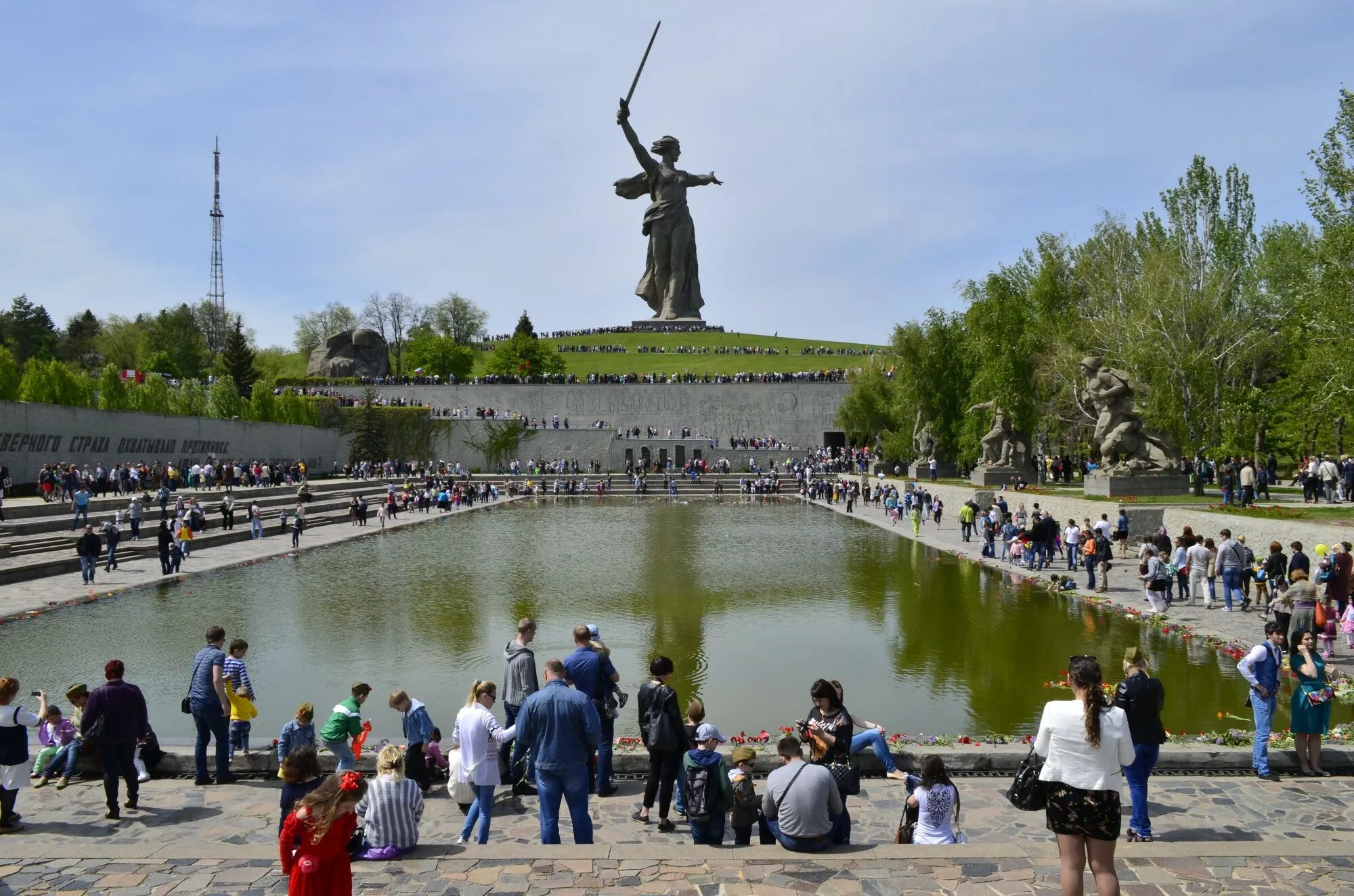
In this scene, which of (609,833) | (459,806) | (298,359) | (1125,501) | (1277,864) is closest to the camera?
(1277,864)

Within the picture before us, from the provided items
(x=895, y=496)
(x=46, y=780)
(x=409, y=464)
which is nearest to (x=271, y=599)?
(x=46, y=780)

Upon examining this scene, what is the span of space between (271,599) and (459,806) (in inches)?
385

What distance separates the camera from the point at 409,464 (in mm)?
49844

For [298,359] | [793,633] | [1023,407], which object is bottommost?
[793,633]

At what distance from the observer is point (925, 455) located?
37562mm

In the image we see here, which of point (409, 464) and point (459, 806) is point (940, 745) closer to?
point (459, 806)

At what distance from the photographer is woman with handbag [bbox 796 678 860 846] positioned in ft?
18.0

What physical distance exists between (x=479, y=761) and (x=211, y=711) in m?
2.46

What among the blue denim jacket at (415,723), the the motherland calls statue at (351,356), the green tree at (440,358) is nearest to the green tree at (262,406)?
the the motherland calls statue at (351,356)

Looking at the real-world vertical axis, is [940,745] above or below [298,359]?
below

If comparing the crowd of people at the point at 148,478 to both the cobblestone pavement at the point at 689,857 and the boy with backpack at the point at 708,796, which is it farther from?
the boy with backpack at the point at 708,796

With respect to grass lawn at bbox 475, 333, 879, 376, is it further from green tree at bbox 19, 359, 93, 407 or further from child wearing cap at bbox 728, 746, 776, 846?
child wearing cap at bbox 728, 746, 776, 846

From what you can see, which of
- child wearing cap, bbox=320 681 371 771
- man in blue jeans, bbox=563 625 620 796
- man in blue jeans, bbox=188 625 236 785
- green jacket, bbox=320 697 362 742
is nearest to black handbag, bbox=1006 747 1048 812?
man in blue jeans, bbox=563 625 620 796

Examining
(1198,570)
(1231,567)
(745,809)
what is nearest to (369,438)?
(1198,570)
